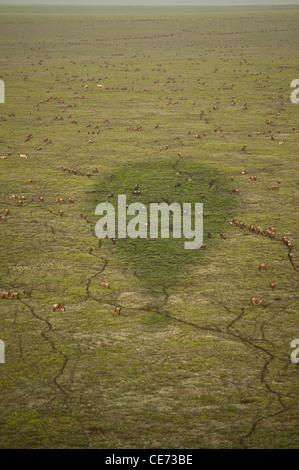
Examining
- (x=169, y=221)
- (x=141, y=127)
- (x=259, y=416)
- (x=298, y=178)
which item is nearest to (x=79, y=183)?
(x=169, y=221)

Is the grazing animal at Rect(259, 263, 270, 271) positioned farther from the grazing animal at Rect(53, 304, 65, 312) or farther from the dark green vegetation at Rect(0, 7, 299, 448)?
the grazing animal at Rect(53, 304, 65, 312)

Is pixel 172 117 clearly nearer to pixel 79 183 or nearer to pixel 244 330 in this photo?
pixel 79 183

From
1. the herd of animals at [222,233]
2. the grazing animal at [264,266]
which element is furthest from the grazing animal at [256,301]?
the grazing animal at [264,266]

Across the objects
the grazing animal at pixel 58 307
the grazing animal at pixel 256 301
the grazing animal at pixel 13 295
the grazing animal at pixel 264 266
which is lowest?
the grazing animal at pixel 58 307

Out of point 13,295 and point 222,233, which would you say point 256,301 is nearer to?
point 222,233

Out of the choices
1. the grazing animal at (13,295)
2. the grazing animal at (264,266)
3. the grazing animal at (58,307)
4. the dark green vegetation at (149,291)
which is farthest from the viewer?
the grazing animal at (264,266)

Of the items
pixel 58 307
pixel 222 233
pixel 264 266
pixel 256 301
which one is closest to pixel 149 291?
pixel 58 307

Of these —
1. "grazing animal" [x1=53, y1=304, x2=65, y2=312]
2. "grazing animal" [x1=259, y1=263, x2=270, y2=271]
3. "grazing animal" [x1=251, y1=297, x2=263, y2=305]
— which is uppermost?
"grazing animal" [x1=259, y1=263, x2=270, y2=271]

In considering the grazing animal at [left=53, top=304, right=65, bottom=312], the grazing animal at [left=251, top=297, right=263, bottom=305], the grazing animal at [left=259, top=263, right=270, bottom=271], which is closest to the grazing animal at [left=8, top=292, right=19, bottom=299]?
the grazing animal at [left=53, top=304, right=65, bottom=312]

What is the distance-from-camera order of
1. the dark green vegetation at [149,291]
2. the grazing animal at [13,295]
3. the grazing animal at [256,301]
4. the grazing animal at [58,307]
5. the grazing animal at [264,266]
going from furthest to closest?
the grazing animal at [264,266] → the grazing animal at [13,295] → the grazing animal at [256,301] → the grazing animal at [58,307] → the dark green vegetation at [149,291]

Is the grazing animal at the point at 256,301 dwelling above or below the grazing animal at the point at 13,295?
below

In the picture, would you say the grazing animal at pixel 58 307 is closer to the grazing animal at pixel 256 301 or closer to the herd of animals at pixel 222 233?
the herd of animals at pixel 222 233
